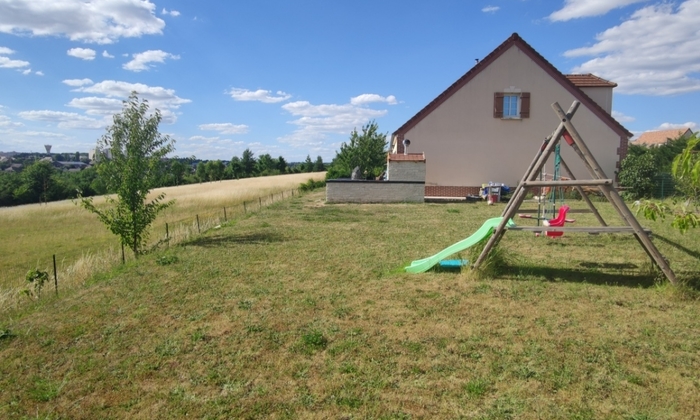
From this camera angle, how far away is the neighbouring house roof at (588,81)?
78.3 ft

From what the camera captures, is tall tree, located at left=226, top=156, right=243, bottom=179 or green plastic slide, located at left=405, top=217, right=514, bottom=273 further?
tall tree, located at left=226, top=156, right=243, bottom=179

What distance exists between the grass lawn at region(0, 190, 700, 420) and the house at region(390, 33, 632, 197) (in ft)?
47.0

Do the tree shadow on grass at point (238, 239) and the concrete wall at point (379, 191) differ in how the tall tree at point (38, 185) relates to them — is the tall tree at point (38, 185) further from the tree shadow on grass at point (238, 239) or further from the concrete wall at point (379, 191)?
the tree shadow on grass at point (238, 239)

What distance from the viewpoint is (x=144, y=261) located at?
29.3 feet

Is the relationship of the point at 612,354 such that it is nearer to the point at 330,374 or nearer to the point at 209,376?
the point at 330,374

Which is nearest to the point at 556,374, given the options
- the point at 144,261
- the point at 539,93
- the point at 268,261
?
the point at 268,261

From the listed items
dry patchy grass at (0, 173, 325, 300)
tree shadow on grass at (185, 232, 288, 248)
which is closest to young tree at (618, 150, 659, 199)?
dry patchy grass at (0, 173, 325, 300)

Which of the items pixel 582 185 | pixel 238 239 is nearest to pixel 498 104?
pixel 238 239

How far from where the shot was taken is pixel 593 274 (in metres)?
7.02

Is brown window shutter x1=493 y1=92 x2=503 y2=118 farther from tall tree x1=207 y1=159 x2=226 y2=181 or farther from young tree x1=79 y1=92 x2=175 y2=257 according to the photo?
tall tree x1=207 y1=159 x2=226 y2=181

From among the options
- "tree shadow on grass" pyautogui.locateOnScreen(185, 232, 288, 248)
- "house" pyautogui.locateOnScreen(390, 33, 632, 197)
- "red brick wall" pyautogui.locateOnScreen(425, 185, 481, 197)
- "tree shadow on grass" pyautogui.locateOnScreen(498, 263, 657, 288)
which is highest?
"house" pyautogui.locateOnScreen(390, 33, 632, 197)

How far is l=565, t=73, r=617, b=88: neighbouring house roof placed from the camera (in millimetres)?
23859

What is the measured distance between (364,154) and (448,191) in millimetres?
11574

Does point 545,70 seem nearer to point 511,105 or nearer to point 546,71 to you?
point 546,71
